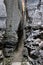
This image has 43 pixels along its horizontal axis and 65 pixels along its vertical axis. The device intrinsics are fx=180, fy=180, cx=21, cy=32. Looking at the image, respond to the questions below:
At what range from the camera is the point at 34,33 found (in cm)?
166

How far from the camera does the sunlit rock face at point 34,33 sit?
5.04 ft

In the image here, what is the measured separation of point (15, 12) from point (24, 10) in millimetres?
151

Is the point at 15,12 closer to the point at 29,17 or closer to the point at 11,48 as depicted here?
the point at 29,17

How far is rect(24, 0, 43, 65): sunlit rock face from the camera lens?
1.54 metres

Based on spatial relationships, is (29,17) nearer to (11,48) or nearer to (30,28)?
(30,28)

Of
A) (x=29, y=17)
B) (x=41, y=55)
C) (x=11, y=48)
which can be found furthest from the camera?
(x=29, y=17)

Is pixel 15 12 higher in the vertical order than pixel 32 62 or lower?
higher

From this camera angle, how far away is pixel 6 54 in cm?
160

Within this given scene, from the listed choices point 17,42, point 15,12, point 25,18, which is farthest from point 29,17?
point 17,42

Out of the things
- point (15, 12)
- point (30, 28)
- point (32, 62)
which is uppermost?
point (15, 12)

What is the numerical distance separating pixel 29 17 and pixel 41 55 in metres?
0.43

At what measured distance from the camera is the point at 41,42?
1589mm

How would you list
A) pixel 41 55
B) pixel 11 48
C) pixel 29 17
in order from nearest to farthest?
pixel 41 55, pixel 11 48, pixel 29 17

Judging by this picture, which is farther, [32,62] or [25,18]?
[25,18]
